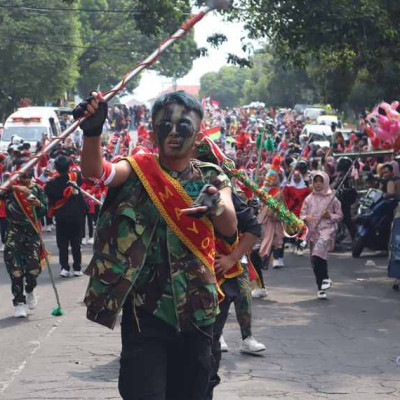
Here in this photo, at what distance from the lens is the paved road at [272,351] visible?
812cm

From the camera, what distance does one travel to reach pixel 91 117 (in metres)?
4.59

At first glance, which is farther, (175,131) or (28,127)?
(28,127)

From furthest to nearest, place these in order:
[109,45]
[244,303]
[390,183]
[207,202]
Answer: [109,45] < [390,183] < [244,303] < [207,202]

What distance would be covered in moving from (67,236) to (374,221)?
17.5 ft

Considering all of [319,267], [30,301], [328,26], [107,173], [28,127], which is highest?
[328,26]

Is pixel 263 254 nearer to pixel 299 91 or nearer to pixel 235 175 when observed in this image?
pixel 235 175

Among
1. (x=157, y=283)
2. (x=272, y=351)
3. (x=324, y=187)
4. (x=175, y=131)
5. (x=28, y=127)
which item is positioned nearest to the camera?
(x=157, y=283)

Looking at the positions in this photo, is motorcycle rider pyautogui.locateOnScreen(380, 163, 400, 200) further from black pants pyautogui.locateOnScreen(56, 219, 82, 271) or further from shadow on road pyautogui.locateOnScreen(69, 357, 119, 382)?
shadow on road pyautogui.locateOnScreen(69, 357, 119, 382)

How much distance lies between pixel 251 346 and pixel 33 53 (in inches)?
1814

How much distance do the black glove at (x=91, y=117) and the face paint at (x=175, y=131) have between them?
1.73 feet

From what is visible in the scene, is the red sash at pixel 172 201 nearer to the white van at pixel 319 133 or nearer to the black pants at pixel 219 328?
the black pants at pixel 219 328

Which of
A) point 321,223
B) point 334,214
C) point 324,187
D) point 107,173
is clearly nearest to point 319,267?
point 321,223

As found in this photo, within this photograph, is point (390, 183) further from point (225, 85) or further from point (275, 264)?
point (225, 85)

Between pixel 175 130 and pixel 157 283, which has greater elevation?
pixel 175 130
